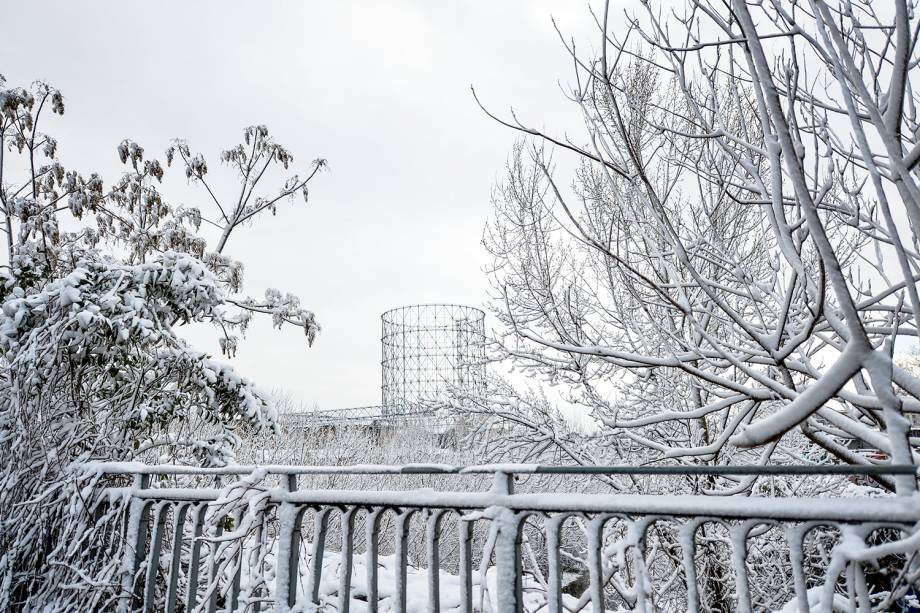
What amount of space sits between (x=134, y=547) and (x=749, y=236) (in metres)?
8.17

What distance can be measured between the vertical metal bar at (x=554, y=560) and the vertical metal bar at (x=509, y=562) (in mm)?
108

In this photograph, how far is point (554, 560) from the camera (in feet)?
6.80

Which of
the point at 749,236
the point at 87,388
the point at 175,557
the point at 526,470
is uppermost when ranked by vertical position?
the point at 749,236

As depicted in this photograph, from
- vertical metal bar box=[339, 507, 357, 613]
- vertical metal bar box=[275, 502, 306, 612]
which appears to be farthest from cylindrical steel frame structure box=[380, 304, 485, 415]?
vertical metal bar box=[339, 507, 357, 613]

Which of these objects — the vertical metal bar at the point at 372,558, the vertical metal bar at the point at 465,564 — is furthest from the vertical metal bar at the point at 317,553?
the vertical metal bar at the point at 465,564

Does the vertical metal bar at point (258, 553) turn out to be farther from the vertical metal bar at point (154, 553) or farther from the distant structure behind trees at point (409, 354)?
the distant structure behind trees at point (409, 354)

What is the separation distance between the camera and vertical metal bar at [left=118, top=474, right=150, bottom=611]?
3576 millimetres

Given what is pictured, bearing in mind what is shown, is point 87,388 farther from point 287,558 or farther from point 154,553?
point 287,558

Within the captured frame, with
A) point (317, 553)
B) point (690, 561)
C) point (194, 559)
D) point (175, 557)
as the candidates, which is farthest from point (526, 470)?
point (175, 557)

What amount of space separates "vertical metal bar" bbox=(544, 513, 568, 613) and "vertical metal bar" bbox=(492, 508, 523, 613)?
0.11m

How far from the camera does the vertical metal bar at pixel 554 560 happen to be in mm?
2041

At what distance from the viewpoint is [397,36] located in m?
5.68

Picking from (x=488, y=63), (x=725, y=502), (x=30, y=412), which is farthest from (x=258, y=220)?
(x=725, y=502)

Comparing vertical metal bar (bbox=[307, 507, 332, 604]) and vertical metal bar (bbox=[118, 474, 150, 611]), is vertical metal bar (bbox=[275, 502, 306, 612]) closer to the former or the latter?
vertical metal bar (bbox=[307, 507, 332, 604])
